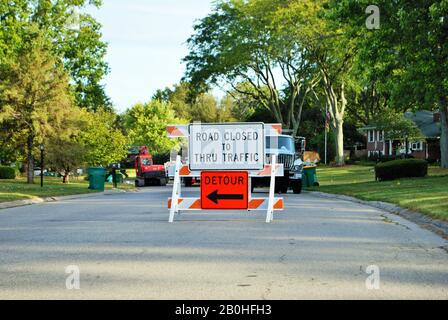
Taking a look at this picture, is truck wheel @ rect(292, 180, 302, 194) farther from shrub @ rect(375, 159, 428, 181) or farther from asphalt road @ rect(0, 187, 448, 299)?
asphalt road @ rect(0, 187, 448, 299)

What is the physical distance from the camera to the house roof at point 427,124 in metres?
78.6

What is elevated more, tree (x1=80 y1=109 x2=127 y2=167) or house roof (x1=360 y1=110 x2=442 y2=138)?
house roof (x1=360 y1=110 x2=442 y2=138)

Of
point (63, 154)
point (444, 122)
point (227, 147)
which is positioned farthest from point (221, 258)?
point (63, 154)

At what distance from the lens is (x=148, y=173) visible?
186ft

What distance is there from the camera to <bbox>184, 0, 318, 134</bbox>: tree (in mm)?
59844

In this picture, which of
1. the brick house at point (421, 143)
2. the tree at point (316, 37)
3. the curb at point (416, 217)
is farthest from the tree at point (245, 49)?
the curb at point (416, 217)

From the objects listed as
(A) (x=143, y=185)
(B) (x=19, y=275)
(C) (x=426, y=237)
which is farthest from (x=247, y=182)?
(A) (x=143, y=185)

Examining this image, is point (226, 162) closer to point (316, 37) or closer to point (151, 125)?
point (316, 37)

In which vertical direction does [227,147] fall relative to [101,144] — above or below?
below

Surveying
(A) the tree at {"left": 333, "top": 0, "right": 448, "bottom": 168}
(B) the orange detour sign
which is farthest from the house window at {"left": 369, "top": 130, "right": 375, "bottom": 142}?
(B) the orange detour sign

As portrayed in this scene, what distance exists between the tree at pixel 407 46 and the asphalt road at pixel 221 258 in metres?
18.7

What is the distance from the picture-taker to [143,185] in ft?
188

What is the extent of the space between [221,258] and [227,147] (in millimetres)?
6426

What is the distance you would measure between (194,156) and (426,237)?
530cm
